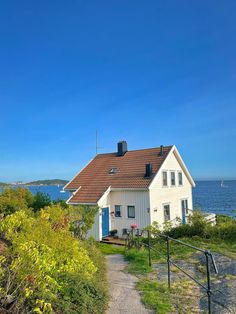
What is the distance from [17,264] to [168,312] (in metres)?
3.41

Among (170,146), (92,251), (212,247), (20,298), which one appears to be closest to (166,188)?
(170,146)

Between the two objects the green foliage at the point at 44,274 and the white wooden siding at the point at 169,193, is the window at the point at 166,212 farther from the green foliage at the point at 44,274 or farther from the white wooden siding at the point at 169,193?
the green foliage at the point at 44,274

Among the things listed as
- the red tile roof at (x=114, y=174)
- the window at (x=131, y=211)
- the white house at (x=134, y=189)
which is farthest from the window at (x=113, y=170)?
the window at (x=131, y=211)

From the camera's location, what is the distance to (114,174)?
2486 centimetres

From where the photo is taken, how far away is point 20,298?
487cm

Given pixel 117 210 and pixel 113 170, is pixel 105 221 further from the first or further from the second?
pixel 113 170

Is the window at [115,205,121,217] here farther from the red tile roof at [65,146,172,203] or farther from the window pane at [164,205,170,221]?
the window pane at [164,205,170,221]

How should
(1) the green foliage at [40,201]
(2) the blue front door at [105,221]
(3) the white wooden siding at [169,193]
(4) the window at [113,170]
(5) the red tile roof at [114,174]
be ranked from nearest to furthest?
(1) the green foliage at [40,201]
(3) the white wooden siding at [169,193]
(2) the blue front door at [105,221]
(5) the red tile roof at [114,174]
(4) the window at [113,170]

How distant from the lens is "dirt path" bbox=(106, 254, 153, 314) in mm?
6289

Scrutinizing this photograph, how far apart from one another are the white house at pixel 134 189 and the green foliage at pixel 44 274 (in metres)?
14.5

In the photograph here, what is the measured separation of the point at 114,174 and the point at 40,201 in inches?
252

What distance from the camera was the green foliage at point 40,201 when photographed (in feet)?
70.7

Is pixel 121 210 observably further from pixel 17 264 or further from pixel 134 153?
pixel 17 264

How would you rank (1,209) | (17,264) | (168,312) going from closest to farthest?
1. (17,264)
2. (168,312)
3. (1,209)
